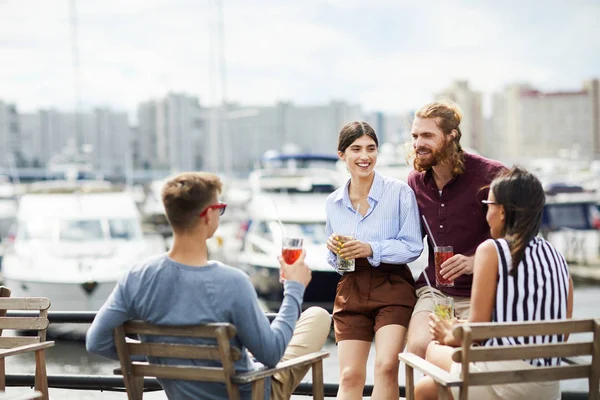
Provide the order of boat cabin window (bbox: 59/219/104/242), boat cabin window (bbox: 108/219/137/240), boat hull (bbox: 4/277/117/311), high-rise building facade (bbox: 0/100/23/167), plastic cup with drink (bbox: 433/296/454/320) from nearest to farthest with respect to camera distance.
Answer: plastic cup with drink (bbox: 433/296/454/320) → boat hull (bbox: 4/277/117/311) → boat cabin window (bbox: 59/219/104/242) → boat cabin window (bbox: 108/219/137/240) → high-rise building facade (bbox: 0/100/23/167)

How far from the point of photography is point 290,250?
11.3 ft

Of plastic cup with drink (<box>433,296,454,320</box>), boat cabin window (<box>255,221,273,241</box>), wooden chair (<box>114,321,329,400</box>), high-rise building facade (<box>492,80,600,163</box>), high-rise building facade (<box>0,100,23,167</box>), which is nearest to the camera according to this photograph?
wooden chair (<box>114,321,329,400</box>)

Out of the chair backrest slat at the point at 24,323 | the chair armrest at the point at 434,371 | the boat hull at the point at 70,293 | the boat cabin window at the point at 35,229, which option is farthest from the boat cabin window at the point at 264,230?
the chair armrest at the point at 434,371

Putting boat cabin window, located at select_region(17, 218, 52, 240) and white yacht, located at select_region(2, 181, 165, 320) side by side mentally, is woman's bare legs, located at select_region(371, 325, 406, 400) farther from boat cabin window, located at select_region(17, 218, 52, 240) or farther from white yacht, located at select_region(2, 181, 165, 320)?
boat cabin window, located at select_region(17, 218, 52, 240)

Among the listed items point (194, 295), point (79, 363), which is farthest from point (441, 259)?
point (79, 363)

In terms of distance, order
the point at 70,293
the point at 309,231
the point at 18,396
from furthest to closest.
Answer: the point at 309,231
the point at 70,293
the point at 18,396

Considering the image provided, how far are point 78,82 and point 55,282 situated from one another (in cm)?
1426

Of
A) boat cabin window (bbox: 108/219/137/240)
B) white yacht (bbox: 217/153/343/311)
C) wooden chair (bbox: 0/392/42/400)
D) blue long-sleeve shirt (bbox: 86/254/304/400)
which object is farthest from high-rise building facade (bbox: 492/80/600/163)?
wooden chair (bbox: 0/392/42/400)

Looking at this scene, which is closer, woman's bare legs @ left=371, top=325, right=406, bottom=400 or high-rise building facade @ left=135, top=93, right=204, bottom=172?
woman's bare legs @ left=371, top=325, right=406, bottom=400

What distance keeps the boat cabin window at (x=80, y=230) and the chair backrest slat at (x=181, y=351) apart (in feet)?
46.6

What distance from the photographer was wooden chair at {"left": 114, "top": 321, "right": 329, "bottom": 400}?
3.05 meters

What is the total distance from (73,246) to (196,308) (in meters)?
14.1

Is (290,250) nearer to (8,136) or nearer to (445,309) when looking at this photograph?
(445,309)

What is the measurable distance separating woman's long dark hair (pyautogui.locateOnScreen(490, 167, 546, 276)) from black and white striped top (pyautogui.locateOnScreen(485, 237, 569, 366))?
0.04 meters
